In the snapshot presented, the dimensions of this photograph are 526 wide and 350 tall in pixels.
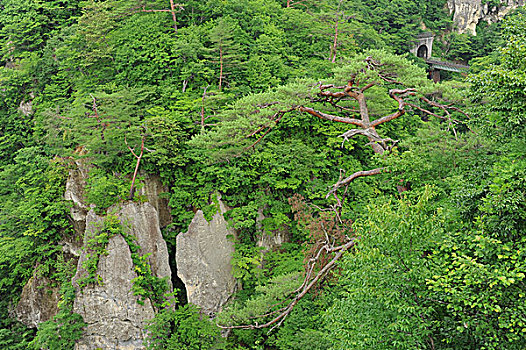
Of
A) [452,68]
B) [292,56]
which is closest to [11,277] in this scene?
[292,56]

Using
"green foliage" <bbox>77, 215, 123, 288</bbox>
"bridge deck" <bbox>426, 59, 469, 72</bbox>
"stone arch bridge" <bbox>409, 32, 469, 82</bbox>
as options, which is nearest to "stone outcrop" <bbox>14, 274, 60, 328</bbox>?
"green foliage" <bbox>77, 215, 123, 288</bbox>

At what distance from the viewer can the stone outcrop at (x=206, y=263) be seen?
12.7 metres

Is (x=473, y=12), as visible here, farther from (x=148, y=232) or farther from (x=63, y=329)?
(x=63, y=329)

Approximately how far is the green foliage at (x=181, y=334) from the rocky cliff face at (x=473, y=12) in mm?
32370

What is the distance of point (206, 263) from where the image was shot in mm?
12773

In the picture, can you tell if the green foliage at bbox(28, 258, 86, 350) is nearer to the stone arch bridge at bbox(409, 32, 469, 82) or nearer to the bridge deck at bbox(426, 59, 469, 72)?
the bridge deck at bbox(426, 59, 469, 72)

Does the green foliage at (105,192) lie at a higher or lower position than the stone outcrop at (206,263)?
higher

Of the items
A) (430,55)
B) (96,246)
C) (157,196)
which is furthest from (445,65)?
(96,246)

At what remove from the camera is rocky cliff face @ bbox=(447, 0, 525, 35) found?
1351 inches

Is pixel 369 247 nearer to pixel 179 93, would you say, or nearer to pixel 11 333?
pixel 179 93

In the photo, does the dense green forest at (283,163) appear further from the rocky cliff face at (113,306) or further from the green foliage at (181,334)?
the rocky cliff face at (113,306)

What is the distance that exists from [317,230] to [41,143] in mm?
12286

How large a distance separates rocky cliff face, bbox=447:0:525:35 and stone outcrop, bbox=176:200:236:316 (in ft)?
99.8

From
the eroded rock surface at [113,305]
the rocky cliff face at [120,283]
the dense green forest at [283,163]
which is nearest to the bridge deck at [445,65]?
the dense green forest at [283,163]
